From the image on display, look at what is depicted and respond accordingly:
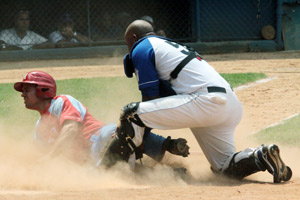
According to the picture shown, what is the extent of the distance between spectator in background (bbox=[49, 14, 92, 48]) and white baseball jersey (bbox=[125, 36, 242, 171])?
9.12 metres

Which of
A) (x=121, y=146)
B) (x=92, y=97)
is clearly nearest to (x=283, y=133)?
(x=121, y=146)

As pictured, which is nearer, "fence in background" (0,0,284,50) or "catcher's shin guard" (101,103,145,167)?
"catcher's shin guard" (101,103,145,167)

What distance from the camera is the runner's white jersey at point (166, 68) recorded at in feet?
15.7

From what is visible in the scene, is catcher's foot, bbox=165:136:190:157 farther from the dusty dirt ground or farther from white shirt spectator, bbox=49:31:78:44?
white shirt spectator, bbox=49:31:78:44

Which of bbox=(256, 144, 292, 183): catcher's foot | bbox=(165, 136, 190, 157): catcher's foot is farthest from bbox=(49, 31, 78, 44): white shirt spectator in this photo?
bbox=(256, 144, 292, 183): catcher's foot

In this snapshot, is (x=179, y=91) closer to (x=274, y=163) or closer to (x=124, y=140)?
(x=124, y=140)

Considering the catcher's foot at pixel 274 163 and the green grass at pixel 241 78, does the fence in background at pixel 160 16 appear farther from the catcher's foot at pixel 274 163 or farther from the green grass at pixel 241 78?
the catcher's foot at pixel 274 163

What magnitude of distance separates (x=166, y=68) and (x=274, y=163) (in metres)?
1.29

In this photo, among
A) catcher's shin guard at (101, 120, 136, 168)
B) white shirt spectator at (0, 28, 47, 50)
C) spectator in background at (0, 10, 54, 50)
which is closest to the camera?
catcher's shin guard at (101, 120, 136, 168)

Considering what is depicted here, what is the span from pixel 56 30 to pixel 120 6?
189cm

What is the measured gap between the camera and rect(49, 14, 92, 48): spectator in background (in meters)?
13.8

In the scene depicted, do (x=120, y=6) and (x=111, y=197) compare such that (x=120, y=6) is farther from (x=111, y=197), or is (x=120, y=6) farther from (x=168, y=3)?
(x=111, y=197)

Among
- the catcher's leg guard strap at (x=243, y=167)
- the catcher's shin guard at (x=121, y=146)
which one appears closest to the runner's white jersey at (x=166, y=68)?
the catcher's shin guard at (x=121, y=146)

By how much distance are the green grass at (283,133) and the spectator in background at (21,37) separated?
329 inches
